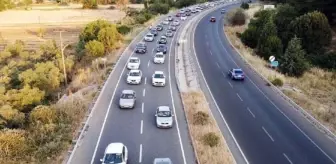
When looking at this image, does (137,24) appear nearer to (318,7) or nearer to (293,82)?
(318,7)

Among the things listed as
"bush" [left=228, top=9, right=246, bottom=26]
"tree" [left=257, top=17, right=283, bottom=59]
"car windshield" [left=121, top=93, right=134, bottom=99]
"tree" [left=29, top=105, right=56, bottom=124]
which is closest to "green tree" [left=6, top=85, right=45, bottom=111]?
"tree" [left=29, top=105, right=56, bottom=124]

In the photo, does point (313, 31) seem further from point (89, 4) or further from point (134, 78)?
point (89, 4)

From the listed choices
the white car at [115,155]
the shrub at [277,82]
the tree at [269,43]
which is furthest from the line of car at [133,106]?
the tree at [269,43]

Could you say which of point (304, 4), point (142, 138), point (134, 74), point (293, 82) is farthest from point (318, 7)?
point (142, 138)

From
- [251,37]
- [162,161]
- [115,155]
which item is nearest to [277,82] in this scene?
[162,161]

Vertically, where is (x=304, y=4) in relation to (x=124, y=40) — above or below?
above

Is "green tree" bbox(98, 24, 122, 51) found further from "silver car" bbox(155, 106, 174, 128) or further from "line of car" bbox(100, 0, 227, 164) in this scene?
"silver car" bbox(155, 106, 174, 128)
